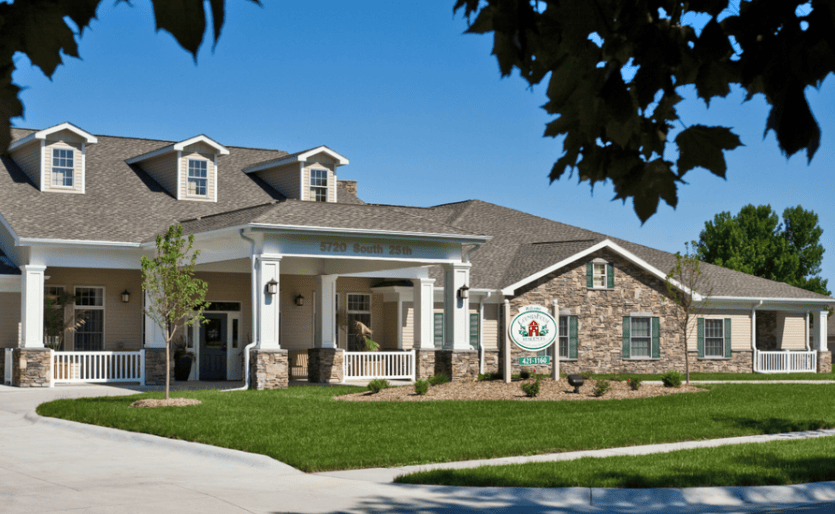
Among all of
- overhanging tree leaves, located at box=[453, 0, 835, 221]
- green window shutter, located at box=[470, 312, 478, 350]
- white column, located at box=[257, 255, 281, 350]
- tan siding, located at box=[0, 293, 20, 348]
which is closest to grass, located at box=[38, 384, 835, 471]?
white column, located at box=[257, 255, 281, 350]

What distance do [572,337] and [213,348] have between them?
1156 centimetres

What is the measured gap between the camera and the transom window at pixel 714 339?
33.7 m

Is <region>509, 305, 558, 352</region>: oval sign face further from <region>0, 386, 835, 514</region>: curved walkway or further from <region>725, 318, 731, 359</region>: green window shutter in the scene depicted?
<region>725, 318, 731, 359</region>: green window shutter

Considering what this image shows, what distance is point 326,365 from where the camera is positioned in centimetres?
2550

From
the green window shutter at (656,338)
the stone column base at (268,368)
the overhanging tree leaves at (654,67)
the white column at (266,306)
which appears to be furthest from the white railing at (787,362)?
the overhanging tree leaves at (654,67)

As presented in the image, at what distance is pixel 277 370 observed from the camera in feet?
68.5

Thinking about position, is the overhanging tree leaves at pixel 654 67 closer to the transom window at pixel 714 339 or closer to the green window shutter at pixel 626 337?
the green window shutter at pixel 626 337

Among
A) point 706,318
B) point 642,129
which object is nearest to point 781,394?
point 706,318

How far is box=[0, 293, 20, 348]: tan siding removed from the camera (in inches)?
938

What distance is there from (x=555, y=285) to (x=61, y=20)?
28.7m

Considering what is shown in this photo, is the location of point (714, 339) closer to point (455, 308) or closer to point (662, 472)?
Answer: point (455, 308)

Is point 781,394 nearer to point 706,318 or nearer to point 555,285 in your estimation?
point 555,285

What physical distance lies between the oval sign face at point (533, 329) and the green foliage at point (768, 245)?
1718 inches

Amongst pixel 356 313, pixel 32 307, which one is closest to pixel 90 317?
pixel 32 307
